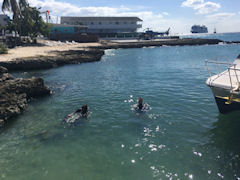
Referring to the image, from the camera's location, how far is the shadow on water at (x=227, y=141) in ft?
26.4

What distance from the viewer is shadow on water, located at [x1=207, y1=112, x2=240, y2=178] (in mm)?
8055

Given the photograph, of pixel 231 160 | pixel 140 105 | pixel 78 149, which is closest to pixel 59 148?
pixel 78 149

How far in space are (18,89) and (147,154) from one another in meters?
13.3

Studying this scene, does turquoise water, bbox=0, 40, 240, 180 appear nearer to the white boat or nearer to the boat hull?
the boat hull

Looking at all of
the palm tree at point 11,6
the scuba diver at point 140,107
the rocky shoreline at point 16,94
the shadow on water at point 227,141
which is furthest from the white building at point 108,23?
the shadow on water at point 227,141

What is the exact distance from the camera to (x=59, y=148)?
954 centimetres

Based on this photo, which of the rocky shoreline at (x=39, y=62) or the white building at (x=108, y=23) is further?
the white building at (x=108, y=23)

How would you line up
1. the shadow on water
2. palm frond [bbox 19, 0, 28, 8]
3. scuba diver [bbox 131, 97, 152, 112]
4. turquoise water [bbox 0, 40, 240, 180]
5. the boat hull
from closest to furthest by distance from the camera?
turquoise water [bbox 0, 40, 240, 180], the shadow on water, the boat hull, scuba diver [bbox 131, 97, 152, 112], palm frond [bbox 19, 0, 28, 8]

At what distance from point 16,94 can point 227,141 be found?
16391 mm

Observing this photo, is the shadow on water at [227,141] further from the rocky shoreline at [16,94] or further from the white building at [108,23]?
the white building at [108,23]

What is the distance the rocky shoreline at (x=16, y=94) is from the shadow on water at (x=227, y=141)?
1336 centimetres

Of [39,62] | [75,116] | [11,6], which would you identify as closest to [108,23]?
[11,6]

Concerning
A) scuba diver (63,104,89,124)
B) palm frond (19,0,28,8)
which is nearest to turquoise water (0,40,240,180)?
scuba diver (63,104,89,124)

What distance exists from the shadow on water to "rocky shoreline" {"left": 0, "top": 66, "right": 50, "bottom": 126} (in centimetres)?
1336
